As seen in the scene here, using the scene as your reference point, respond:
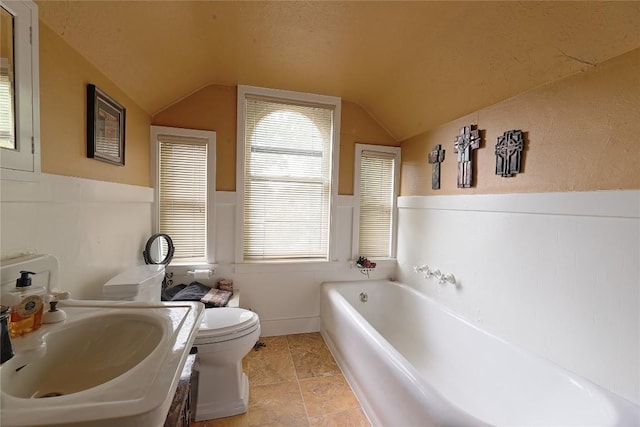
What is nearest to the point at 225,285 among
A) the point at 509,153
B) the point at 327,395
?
the point at 327,395

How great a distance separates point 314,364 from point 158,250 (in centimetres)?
158

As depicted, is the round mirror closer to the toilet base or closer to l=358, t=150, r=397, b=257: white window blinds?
the toilet base

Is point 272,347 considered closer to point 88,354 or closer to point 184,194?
point 184,194

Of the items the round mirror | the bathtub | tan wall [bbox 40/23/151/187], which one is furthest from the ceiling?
the bathtub

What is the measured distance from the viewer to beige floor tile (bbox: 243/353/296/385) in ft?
6.49

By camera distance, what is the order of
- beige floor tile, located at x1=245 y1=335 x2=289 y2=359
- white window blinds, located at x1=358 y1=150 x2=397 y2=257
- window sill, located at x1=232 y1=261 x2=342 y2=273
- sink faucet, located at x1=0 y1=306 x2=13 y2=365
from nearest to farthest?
sink faucet, located at x1=0 y1=306 x2=13 y2=365 → beige floor tile, located at x1=245 y1=335 x2=289 y2=359 → window sill, located at x1=232 y1=261 x2=342 y2=273 → white window blinds, located at x1=358 y1=150 x2=397 y2=257

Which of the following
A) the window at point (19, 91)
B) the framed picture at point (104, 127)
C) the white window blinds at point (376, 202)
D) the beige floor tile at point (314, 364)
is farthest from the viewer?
the white window blinds at point (376, 202)

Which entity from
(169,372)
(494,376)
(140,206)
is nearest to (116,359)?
(169,372)

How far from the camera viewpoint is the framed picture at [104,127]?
4.67 ft

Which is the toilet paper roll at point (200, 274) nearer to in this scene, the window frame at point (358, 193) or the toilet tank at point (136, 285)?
the toilet tank at point (136, 285)

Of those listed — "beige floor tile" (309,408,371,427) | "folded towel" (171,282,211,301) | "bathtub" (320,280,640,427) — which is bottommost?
"beige floor tile" (309,408,371,427)

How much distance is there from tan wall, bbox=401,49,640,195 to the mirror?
7.68 ft

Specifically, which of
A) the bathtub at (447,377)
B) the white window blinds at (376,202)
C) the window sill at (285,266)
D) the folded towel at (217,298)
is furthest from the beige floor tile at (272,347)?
the white window blinds at (376,202)

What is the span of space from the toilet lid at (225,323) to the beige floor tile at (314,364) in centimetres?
65
